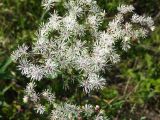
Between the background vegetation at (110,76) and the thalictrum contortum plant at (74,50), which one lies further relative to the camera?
the background vegetation at (110,76)

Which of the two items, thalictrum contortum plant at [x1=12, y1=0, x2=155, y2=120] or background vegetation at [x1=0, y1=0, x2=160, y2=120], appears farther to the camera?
background vegetation at [x1=0, y1=0, x2=160, y2=120]

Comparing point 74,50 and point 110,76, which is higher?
point 110,76

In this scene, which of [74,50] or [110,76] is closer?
[74,50]

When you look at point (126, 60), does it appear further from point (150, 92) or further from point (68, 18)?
point (68, 18)

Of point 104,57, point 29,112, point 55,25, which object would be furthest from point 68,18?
point 29,112
